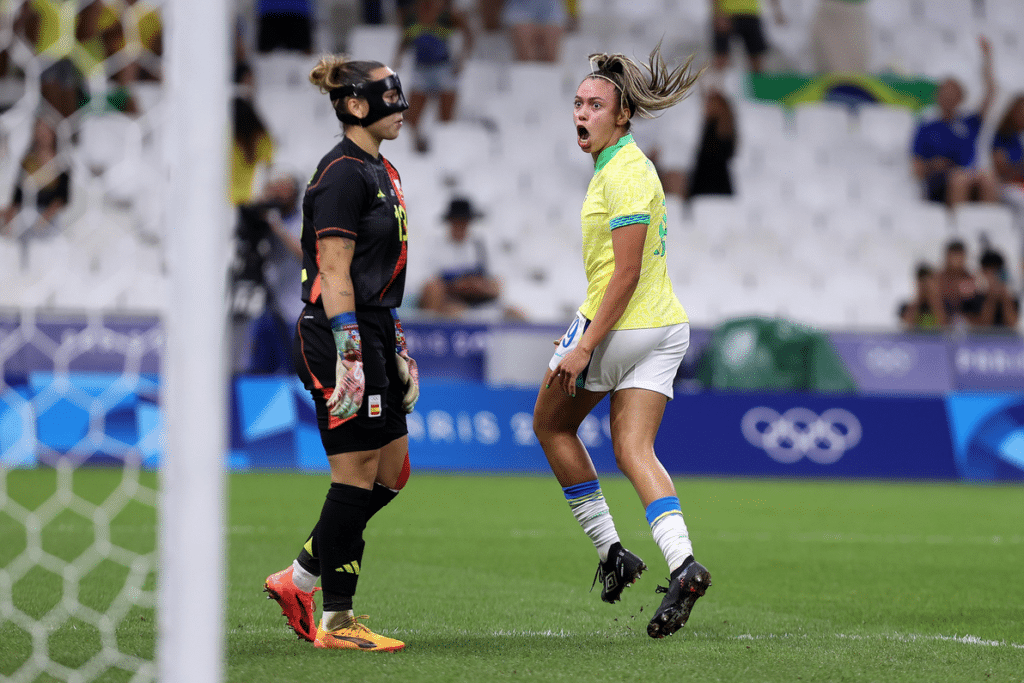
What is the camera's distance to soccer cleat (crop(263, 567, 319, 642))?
3.71 m

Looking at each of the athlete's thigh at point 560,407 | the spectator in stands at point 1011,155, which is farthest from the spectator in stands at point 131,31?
the spectator in stands at point 1011,155

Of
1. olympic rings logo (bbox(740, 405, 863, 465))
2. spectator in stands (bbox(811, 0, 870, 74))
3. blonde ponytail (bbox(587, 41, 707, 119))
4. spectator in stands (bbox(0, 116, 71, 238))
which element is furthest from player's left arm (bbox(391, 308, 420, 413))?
spectator in stands (bbox(811, 0, 870, 74))


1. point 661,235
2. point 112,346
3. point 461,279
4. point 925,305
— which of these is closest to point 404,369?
point 661,235

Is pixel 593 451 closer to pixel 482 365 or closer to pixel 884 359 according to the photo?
pixel 482 365

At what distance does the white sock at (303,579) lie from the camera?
374 centimetres

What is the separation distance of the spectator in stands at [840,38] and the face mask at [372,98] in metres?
14.3

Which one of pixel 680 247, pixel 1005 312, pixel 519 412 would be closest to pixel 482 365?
pixel 519 412

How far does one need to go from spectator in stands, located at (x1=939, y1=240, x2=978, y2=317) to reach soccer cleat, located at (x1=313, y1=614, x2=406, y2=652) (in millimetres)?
12035

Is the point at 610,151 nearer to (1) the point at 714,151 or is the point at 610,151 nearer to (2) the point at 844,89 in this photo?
(1) the point at 714,151

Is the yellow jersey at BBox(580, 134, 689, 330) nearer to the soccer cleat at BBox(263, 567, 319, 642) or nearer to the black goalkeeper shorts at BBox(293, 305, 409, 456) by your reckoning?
the black goalkeeper shorts at BBox(293, 305, 409, 456)

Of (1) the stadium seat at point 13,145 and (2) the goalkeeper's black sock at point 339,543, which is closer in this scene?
(2) the goalkeeper's black sock at point 339,543

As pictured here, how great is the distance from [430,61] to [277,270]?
404 centimetres

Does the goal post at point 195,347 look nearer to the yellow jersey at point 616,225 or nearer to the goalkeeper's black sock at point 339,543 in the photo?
the goalkeeper's black sock at point 339,543

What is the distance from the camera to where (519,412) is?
10781mm
